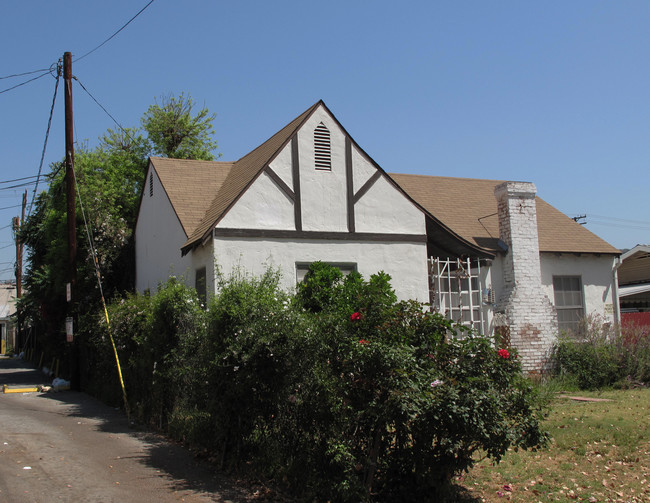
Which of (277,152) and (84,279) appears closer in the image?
(277,152)

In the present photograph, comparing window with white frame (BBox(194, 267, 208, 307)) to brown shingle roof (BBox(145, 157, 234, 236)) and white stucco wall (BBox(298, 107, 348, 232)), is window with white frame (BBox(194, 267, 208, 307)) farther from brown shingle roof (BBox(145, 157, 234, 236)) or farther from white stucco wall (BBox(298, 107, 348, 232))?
white stucco wall (BBox(298, 107, 348, 232))

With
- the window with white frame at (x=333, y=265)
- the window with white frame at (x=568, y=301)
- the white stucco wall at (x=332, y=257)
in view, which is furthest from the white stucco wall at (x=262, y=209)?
the window with white frame at (x=568, y=301)

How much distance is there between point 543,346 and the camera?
15.7 meters

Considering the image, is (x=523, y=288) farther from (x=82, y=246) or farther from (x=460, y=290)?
(x=82, y=246)

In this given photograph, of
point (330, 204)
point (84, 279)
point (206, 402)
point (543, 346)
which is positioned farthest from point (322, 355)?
point (84, 279)

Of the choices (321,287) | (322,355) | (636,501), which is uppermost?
(321,287)

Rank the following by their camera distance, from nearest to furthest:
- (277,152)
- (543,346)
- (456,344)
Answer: (456,344), (277,152), (543,346)

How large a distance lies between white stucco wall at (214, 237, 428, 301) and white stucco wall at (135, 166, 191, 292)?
5.79 feet

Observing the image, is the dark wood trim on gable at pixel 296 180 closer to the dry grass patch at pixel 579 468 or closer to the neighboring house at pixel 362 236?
the neighboring house at pixel 362 236

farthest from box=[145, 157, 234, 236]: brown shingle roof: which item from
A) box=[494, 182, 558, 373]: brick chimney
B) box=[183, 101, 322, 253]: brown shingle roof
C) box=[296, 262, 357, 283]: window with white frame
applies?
box=[494, 182, 558, 373]: brick chimney

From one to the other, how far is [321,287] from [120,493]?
6389mm

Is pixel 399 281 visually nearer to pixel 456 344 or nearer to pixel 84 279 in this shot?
pixel 456 344

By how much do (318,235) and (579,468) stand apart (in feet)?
24.1

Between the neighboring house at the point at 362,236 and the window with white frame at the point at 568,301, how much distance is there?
0.03m
